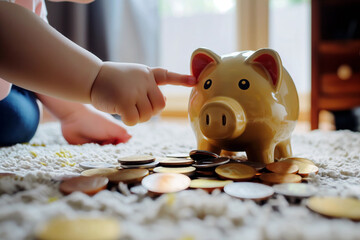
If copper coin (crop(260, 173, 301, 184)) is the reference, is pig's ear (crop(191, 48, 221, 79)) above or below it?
above

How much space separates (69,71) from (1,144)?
0.41 metres

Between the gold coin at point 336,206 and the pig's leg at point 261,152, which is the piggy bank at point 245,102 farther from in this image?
the gold coin at point 336,206

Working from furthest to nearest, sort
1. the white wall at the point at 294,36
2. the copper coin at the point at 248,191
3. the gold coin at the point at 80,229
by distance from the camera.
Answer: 1. the white wall at the point at 294,36
2. the copper coin at the point at 248,191
3. the gold coin at the point at 80,229

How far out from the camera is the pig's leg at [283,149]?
60cm

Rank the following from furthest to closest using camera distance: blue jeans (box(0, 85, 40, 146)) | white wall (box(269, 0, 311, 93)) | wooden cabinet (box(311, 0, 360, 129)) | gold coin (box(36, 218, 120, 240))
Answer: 1. white wall (box(269, 0, 311, 93))
2. wooden cabinet (box(311, 0, 360, 129))
3. blue jeans (box(0, 85, 40, 146))
4. gold coin (box(36, 218, 120, 240))

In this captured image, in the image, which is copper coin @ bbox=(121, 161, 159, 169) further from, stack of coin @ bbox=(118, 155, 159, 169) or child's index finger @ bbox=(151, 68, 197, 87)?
child's index finger @ bbox=(151, 68, 197, 87)

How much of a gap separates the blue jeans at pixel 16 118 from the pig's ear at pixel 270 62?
577 mm

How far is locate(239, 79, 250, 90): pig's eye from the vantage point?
511mm

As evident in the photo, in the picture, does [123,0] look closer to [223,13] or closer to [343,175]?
[223,13]

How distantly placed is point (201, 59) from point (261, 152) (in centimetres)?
20

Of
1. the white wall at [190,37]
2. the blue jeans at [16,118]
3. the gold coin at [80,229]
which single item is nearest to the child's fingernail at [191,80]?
the gold coin at [80,229]

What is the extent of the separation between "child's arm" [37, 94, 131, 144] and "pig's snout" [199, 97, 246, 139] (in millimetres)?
389

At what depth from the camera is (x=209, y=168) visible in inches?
18.1

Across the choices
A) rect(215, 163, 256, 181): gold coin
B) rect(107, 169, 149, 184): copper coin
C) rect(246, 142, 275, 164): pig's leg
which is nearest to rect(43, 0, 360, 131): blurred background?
rect(246, 142, 275, 164): pig's leg
